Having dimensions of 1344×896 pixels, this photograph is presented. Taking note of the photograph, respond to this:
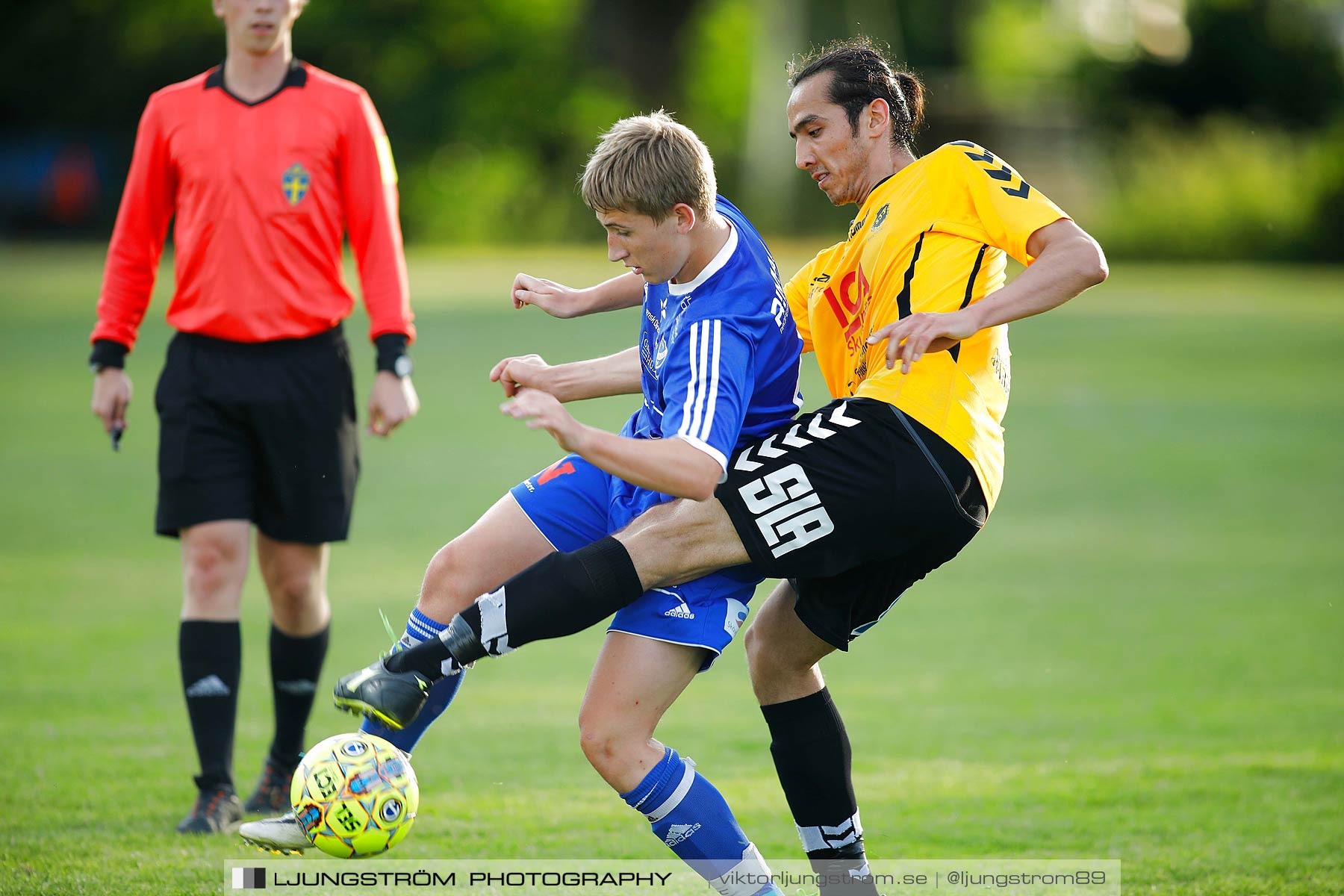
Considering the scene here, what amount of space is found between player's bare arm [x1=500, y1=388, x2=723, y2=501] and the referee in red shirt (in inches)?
78.0

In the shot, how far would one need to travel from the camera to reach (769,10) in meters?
44.8

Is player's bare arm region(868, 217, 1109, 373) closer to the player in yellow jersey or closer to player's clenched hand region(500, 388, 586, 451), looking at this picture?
the player in yellow jersey

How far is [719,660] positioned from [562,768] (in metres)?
2.53

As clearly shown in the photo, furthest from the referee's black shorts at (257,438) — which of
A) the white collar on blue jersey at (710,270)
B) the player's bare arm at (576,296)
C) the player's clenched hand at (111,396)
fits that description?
the white collar on blue jersey at (710,270)

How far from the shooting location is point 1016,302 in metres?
3.68

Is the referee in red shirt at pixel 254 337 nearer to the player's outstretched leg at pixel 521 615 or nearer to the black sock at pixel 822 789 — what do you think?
the player's outstretched leg at pixel 521 615

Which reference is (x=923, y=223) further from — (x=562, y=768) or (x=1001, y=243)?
(x=562, y=768)

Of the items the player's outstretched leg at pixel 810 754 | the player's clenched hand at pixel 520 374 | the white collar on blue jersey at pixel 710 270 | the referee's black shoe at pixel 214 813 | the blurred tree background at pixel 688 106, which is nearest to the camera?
Result: the white collar on blue jersey at pixel 710 270

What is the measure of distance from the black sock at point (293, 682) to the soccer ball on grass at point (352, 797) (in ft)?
4.97

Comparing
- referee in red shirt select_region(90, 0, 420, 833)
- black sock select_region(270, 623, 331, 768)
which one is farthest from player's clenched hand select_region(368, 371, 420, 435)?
black sock select_region(270, 623, 331, 768)

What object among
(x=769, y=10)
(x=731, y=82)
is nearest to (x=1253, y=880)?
(x=769, y=10)

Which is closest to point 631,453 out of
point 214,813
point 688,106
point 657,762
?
point 657,762

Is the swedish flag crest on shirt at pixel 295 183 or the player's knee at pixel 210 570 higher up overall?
the swedish flag crest on shirt at pixel 295 183

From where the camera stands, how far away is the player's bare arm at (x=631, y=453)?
3342mm
